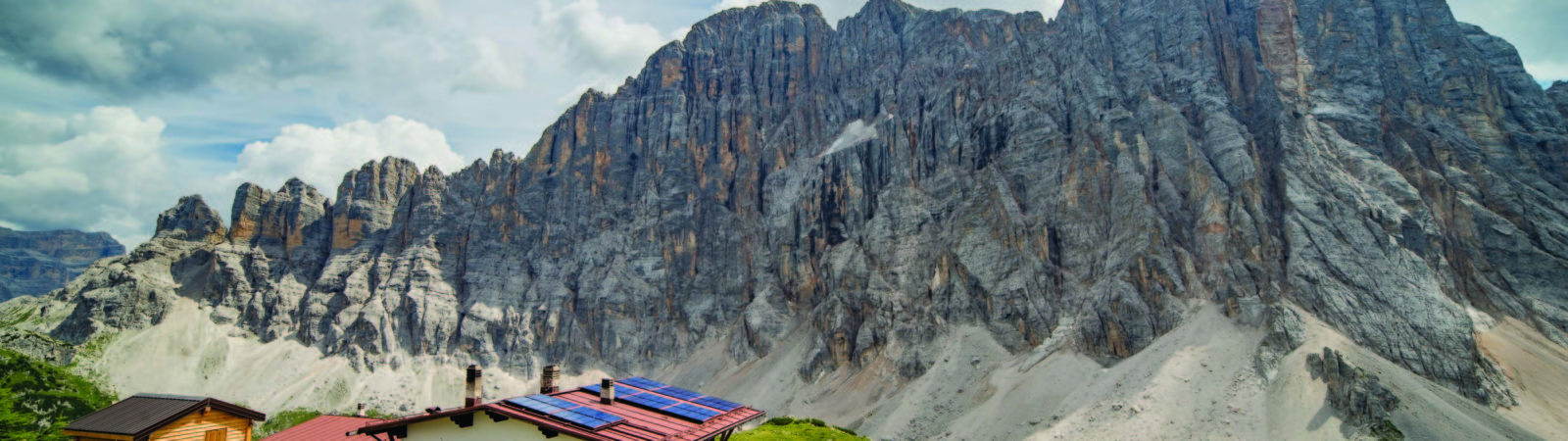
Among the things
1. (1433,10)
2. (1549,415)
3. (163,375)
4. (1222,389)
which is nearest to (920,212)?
(1222,389)

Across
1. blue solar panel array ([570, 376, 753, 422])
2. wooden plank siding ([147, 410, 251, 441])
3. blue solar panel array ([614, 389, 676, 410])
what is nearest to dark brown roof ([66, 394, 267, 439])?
wooden plank siding ([147, 410, 251, 441])

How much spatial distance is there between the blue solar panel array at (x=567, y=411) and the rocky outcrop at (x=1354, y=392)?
74420 mm

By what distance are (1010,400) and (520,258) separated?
98190 millimetres

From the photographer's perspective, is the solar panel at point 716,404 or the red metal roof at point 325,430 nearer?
the solar panel at point 716,404

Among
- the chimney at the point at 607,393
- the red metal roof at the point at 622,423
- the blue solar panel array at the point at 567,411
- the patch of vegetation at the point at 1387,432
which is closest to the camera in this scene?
the red metal roof at the point at 622,423

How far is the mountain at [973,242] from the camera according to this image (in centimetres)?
8662

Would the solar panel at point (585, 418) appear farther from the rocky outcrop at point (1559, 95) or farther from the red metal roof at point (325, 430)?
the rocky outcrop at point (1559, 95)

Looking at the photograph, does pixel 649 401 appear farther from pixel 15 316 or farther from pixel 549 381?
pixel 15 316

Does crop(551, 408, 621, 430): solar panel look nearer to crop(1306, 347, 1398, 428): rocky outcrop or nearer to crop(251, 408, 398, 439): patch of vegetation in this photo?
crop(1306, 347, 1398, 428): rocky outcrop

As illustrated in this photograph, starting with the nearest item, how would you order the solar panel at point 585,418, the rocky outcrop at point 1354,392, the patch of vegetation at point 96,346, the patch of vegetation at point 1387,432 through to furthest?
1. the solar panel at point 585,418
2. the patch of vegetation at point 1387,432
3. the rocky outcrop at point 1354,392
4. the patch of vegetation at point 96,346

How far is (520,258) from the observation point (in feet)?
502

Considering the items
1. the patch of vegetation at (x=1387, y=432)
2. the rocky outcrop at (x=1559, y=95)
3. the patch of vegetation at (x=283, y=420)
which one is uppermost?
the rocky outcrop at (x=1559, y=95)

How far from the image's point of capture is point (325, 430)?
32719 millimetres

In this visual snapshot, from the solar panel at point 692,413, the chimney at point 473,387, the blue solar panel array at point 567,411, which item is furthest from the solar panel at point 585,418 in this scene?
the chimney at point 473,387
